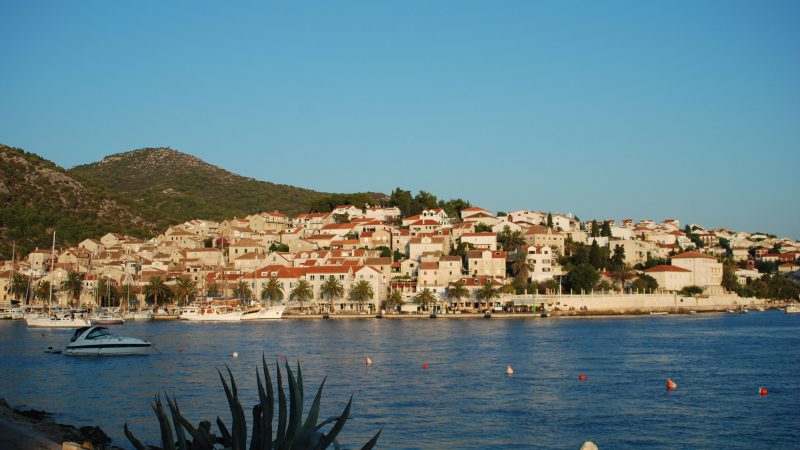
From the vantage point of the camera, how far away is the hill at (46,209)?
96269mm

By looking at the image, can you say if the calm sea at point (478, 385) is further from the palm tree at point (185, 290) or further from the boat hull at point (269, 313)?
the palm tree at point (185, 290)

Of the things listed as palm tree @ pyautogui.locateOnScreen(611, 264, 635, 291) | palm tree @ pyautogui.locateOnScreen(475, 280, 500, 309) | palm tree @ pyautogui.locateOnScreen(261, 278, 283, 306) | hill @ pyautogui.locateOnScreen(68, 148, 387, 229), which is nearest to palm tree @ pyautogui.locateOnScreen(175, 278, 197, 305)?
palm tree @ pyautogui.locateOnScreen(261, 278, 283, 306)

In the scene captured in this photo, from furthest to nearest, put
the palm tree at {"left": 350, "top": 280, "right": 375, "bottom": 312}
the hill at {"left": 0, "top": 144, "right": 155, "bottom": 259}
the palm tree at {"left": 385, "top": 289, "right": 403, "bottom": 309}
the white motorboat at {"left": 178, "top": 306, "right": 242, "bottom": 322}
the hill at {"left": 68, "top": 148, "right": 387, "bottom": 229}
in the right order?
the hill at {"left": 68, "top": 148, "right": 387, "bottom": 229}
the hill at {"left": 0, "top": 144, "right": 155, "bottom": 259}
the palm tree at {"left": 385, "top": 289, "right": 403, "bottom": 309}
the palm tree at {"left": 350, "top": 280, "right": 375, "bottom": 312}
the white motorboat at {"left": 178, "top": 306, "right": 242, "bottom": 322}

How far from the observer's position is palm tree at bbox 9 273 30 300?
80.6m

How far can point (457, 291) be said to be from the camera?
251 ft

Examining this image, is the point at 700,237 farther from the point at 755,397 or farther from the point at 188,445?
the point at 188,445

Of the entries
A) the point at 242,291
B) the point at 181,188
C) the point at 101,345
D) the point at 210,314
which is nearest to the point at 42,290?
the point at 210,314

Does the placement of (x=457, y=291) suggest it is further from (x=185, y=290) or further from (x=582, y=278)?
(x=185, y=290)

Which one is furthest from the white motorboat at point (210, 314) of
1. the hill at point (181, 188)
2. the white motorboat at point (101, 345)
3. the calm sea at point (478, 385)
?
the hill at point (181, 188)

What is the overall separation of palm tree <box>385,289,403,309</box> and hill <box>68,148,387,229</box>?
54.7m

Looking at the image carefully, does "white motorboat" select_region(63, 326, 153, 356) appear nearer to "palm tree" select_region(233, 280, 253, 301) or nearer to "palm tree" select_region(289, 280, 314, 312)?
"palm tree" select_region(289, 280, 314, 312)

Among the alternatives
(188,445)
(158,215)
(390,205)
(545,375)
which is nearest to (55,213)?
(158,215)

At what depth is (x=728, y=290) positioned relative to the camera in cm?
10344

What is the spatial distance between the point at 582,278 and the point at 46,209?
220 feet
